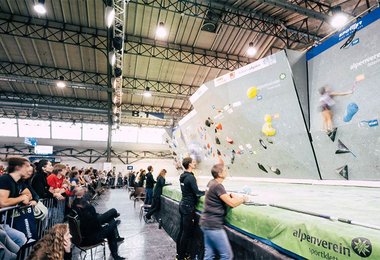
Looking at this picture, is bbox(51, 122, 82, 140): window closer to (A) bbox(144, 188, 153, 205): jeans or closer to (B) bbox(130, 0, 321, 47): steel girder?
(B) bbox(130, 0, 321, 47): steel girder

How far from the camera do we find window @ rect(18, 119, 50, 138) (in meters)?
22.2

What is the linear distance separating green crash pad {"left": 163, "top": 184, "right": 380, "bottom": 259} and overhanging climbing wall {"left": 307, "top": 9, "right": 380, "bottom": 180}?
6.34ft

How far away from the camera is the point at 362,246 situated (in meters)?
1.37

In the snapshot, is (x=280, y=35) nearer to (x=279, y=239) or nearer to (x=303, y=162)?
(x=303, y=162)

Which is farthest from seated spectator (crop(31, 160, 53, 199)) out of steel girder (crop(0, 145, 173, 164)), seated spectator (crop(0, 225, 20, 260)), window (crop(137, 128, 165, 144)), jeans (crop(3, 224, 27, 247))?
window (crop(137, 128, 165, 144))

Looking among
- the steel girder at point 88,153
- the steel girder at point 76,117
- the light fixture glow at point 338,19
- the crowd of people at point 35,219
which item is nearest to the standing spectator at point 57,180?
the crowd of people at point 35,219

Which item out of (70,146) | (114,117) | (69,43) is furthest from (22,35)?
(70,146)

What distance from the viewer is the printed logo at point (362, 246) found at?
1.34m

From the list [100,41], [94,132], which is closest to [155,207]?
[100,41]

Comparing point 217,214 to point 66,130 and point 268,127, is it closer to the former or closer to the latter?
point 268,127

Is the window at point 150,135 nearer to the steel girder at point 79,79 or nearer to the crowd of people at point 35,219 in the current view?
the steel girder at point 79,79

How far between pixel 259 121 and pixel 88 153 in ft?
80.2

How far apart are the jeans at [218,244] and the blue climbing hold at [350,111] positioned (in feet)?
8.02

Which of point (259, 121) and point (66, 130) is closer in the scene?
point (259, 121)
